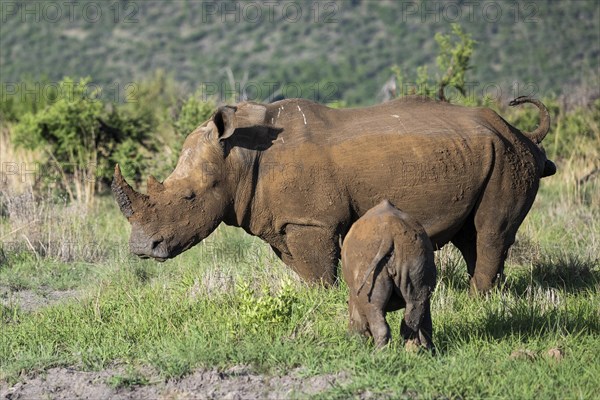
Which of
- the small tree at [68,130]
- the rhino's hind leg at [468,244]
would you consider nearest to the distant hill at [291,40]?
the small tree at [68,130]

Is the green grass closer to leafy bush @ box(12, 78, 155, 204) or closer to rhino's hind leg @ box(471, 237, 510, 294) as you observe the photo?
rhino's hind leg @ box(471, 237, 510, 294)

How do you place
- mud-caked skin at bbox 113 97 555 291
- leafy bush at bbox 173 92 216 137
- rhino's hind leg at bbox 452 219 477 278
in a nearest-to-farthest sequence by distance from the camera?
mud-caked skin at bbox 113 97 555 291, rhino's hind leg at bbox 452 219 477 278, leafy bush at bbox 173 92 216 137

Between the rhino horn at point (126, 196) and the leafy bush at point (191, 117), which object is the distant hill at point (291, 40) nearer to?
the leafy bush at point (191, 117)

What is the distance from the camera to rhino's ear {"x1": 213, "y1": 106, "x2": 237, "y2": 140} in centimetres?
793

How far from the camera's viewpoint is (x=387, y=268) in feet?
21.0

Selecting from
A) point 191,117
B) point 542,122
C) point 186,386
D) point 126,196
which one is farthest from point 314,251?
point 191,117

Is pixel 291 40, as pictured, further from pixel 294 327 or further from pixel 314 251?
pixel 294 327

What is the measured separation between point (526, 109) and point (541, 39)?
73.1ft

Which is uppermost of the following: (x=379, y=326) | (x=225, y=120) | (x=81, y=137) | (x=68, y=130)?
(x=225, y=120)

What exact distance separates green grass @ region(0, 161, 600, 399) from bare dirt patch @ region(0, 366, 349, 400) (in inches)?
3.1

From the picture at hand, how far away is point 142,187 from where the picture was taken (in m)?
15.2

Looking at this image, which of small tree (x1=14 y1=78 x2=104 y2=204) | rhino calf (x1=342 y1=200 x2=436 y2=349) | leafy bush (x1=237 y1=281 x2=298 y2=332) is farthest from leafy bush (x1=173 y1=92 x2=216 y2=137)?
rhino calf (x1=342 y1=200 x2=436 y2=349)

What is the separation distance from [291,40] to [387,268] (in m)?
37.0

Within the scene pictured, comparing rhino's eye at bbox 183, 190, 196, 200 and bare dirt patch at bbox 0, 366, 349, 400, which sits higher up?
rhino's eye at bbox 183, 190, 196, 200
